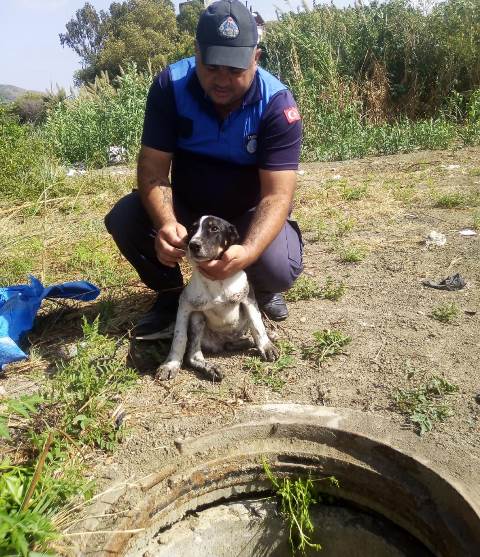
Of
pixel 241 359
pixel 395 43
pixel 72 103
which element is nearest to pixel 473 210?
pixel 241 359

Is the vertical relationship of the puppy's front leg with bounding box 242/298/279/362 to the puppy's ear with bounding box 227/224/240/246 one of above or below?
below

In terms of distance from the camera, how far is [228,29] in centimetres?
263

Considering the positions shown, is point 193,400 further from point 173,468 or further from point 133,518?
point 133,518

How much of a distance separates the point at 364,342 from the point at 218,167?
127 cm

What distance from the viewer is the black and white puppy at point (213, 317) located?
2.82m

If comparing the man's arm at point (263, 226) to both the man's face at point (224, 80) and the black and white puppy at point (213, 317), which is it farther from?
the man's face at point (224, 80)

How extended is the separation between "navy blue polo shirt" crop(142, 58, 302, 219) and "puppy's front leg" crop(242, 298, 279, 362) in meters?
0.65

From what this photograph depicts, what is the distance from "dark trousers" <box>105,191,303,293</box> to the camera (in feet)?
10.4

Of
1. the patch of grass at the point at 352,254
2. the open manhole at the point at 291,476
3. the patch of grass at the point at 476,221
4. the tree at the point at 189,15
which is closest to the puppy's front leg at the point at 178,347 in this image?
the open manhole at the point at 291,476

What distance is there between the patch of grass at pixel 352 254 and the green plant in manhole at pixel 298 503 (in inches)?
78.0

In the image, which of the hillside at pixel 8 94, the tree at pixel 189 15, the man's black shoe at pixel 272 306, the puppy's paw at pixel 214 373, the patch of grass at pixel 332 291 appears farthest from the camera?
the tree at pixel 189 15

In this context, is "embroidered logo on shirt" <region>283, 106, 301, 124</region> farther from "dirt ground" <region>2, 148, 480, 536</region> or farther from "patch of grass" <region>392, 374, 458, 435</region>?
"patch of grass" <region>392, 374, 458, 435</region>

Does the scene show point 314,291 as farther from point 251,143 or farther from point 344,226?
point 344,226

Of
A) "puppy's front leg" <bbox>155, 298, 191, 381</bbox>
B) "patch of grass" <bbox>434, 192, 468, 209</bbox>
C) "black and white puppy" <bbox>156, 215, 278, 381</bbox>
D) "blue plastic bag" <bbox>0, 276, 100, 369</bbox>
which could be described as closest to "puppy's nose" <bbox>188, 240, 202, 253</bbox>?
"black and white puppy" <bbox>156, 215, 278, 381</bbox>
